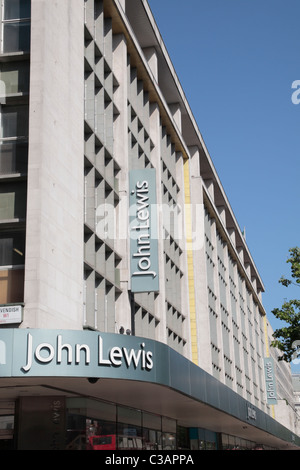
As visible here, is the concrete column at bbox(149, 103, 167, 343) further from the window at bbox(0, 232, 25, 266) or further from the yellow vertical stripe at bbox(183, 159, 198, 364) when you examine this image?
the window at bbox(0, 232, 25, 266)

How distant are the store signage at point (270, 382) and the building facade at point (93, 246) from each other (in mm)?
33381

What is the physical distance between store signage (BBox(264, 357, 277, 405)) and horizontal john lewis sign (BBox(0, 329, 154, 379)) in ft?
185

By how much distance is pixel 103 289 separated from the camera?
24297 mm

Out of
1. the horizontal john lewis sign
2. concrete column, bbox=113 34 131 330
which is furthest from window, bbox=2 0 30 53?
the horizontal john lewis sign

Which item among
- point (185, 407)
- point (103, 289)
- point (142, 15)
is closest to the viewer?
point (103, 289)

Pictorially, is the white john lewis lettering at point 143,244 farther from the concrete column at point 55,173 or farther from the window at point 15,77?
the window at point 15,77

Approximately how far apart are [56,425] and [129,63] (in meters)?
18.7

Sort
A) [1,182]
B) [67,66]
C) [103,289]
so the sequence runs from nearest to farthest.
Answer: [1,182] → [67,66] → [103,289]

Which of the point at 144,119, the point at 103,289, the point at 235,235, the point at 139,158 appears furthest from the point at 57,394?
the point at 235,235

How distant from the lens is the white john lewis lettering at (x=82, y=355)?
16219 mm

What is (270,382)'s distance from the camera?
72.8 metres

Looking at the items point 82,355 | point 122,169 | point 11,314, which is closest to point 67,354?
point 82,355
